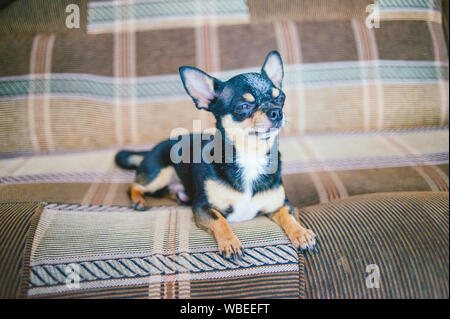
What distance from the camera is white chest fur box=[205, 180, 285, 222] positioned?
0.93 meters

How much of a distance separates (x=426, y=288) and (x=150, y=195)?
0.92 m

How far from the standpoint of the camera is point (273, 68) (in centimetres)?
85

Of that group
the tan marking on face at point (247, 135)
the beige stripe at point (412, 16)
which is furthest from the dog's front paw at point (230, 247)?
the beige stripe at point (412, 16)

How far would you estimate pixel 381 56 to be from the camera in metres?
1.56

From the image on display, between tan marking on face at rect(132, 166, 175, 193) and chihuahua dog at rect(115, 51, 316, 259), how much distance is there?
0.04 metres

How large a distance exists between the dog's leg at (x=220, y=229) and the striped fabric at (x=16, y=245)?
447 millimetres

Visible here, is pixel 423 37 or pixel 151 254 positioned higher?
pixel 423 37

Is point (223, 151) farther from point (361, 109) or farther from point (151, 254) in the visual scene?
point (361, 109)

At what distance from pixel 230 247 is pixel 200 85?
44 cm

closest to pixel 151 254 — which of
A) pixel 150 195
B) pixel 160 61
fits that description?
pixel 150 195

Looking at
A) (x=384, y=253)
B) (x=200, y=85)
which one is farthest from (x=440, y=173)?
(x=200, y=85)

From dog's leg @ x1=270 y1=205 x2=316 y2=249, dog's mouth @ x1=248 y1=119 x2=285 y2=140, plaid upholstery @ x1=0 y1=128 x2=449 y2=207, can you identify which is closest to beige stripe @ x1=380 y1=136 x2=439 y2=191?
plaid upholstery @ x1=0 y1=128 x2=449 y2=207

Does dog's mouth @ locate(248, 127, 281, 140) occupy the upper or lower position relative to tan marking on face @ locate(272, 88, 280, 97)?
lower

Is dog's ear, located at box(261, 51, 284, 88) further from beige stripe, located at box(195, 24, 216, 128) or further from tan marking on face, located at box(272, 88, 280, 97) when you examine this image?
beige stripe, located at box(195, 24, 216, 128)
